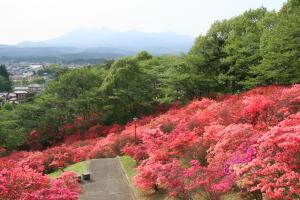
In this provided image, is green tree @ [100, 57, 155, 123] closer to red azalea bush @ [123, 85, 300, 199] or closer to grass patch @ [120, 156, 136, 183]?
grass patch @ [120, 156, 136, 183]

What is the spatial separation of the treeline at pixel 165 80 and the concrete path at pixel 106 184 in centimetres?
1414

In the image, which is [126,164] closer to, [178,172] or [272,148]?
[178,172]

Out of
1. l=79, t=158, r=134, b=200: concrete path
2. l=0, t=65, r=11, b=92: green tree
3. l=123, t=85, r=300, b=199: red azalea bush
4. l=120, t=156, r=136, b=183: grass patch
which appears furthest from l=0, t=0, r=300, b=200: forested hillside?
l=0, t=65, r=11, b=92: green tree

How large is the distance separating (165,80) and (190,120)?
17.2 metres

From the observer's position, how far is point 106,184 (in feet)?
67.2

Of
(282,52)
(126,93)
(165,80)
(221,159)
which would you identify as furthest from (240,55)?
(221,159)

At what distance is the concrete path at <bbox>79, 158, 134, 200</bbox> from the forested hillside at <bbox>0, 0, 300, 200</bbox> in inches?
49.7

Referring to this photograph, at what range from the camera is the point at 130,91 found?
41406 millimetres

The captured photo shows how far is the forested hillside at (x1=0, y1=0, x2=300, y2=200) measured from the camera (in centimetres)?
1258

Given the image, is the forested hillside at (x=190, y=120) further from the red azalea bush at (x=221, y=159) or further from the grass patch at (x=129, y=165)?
the grass patch at (x=129, y=165)

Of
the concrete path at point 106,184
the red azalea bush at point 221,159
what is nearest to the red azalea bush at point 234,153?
the red azalea bush at point 221,159

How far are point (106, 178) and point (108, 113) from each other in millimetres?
21978

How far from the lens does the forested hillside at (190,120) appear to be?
41.3ft

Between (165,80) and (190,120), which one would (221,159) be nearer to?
(190,120)
